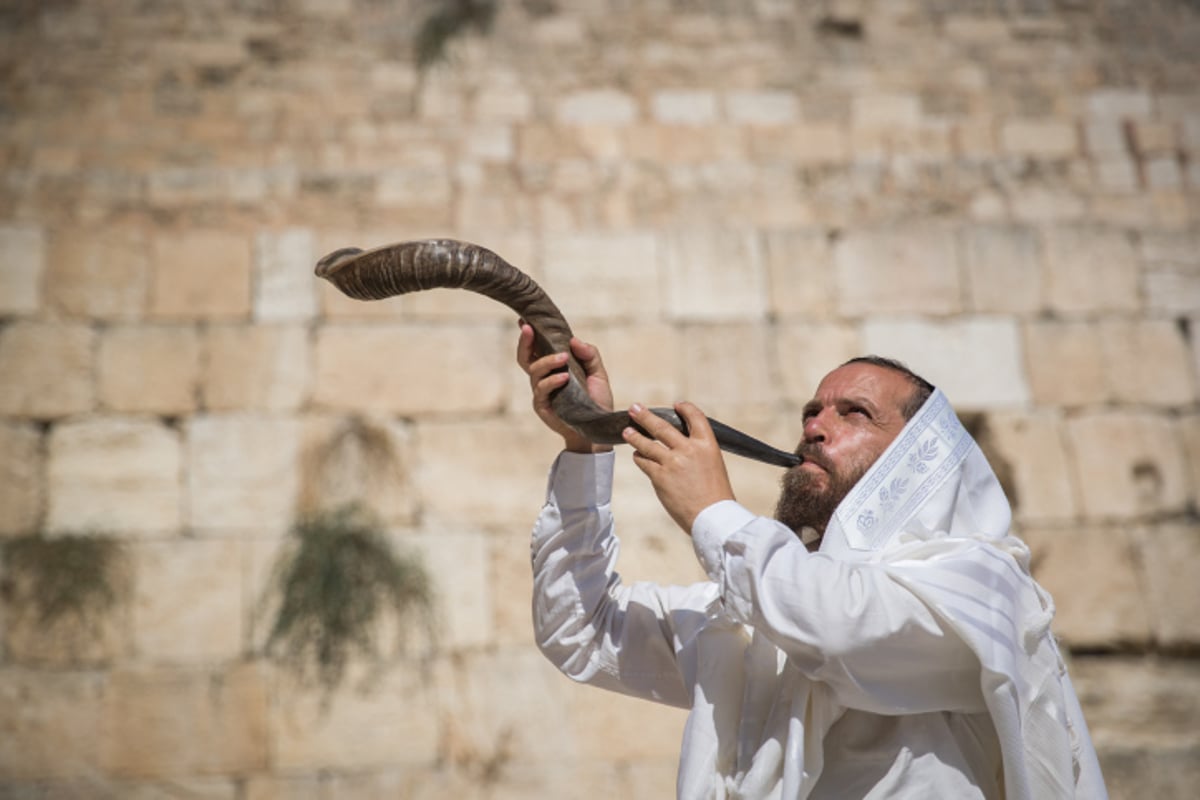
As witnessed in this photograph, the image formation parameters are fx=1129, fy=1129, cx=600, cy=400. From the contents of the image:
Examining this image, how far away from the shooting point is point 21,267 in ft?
17.2

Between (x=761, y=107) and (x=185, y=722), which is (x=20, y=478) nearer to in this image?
(x=185, y=722)

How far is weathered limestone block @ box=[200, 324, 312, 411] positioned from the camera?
5.16m

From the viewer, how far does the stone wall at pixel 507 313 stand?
4.82 m

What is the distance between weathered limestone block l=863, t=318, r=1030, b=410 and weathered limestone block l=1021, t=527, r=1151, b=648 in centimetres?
→ 70

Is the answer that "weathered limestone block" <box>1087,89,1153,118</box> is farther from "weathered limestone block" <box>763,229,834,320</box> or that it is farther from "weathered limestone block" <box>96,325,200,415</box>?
"weathered limestone block" <box>96,325,200,415</box>

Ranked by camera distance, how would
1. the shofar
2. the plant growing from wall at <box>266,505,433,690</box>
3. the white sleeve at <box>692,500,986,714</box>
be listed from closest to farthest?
the white sleeve at <box>692,500,986,714</box> → the shofar → the plant growing from wall at <box>266,505,433,690</box>

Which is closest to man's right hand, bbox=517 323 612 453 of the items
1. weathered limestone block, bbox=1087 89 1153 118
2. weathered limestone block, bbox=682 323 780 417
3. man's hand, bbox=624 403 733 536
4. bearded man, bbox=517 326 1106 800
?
bearded man, bbox=517 326 1106 800

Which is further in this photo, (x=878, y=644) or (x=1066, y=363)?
(x=1066, y=363)

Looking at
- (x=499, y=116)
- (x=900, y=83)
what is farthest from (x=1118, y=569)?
(x=499, y=116)

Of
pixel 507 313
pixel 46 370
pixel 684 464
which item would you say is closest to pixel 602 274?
pixel 507 313

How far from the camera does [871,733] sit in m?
2.27

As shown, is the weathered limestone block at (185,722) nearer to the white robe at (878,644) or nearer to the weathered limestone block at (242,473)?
the weathered limestone block at (242,473)

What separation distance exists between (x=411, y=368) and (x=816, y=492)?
304cm

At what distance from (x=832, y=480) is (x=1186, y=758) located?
3.50 m
